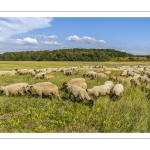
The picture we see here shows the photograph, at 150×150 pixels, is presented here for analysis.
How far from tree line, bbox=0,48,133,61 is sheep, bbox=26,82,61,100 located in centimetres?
86

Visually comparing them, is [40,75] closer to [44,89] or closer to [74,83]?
[44,89]

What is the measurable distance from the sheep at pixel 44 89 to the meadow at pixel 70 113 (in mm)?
203

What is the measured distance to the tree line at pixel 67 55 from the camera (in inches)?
299

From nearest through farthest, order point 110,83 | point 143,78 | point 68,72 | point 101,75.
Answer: point 68,72, point 110,83, point 143,78, point 101,75

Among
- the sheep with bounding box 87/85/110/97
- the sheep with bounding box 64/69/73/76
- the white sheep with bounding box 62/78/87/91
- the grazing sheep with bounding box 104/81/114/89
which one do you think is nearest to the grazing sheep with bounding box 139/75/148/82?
the grazing sheep with bounding box 104/81/114/89

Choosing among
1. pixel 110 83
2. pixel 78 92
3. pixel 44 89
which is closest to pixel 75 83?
pixel 78 92

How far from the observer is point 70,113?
6625 mm

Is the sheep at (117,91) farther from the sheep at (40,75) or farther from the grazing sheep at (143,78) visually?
the sheep at (40,75)

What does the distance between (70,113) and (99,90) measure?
1.90 m

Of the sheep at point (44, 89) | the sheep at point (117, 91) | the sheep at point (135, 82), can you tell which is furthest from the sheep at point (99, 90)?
the sheep at point (135, 82)

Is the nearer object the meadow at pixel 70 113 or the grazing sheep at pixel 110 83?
the meadow at pixel 70 113
